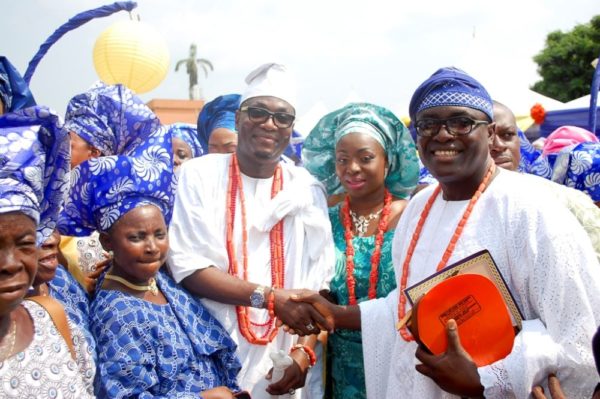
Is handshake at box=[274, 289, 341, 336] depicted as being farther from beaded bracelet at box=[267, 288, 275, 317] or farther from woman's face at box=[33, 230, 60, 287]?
woman's face at box=[33, 230, 60, 287]

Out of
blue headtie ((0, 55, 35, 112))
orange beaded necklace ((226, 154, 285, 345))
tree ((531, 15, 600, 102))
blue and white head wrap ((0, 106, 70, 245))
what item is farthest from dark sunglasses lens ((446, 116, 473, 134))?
tree ((531, 15, 600, 102))

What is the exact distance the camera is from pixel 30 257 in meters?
1.95

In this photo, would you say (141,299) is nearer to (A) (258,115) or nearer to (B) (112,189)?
(B) (112,189)

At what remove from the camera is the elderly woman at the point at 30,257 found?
→ 190cm

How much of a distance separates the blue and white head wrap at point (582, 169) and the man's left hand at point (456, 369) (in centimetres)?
221

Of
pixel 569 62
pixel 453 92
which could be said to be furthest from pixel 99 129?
pixel 569 62

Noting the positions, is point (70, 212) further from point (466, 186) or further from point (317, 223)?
point (466, 186)

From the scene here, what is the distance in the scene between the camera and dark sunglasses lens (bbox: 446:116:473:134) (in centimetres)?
262

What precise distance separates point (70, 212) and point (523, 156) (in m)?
3.73

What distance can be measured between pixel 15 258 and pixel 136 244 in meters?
0.88

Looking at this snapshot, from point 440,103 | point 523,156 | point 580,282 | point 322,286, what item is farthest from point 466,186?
point 523,156

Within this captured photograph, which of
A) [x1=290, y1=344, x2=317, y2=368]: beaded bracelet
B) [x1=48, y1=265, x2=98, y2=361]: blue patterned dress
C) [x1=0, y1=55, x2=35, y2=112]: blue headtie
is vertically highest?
[x1=0, y1=55, x2=35, y2=112]: blue headtie

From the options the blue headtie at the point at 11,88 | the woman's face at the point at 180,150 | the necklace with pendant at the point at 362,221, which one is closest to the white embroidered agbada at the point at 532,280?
the necklace with pendant at the point at 362,221

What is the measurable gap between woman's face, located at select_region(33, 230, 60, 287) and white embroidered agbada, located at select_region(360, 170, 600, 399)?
153cm
